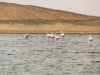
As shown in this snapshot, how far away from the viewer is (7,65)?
1738 centimetres

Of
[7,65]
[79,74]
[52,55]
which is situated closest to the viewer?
[79,74]

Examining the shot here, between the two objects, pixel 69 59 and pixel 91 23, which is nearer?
pixel 69 59

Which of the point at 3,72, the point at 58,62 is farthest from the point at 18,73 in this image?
the point at 58,62

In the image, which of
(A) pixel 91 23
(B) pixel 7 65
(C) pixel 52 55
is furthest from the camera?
(A) pixel 91 23

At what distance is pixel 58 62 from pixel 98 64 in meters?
1.86

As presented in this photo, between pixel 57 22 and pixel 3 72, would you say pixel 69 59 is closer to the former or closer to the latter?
pixel 3 72

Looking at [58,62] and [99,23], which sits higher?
[99,23]

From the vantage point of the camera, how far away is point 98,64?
695 inches

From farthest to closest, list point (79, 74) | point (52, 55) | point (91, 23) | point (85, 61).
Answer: point (91, 23), point (52, 55), point (85, 61), point (79, 74)

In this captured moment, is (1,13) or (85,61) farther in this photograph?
(1,13)

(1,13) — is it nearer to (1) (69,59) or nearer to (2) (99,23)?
(2) (99,23)

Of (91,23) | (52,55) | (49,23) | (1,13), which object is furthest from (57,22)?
(52,55)

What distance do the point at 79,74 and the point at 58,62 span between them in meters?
2.94

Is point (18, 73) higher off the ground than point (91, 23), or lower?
lower
